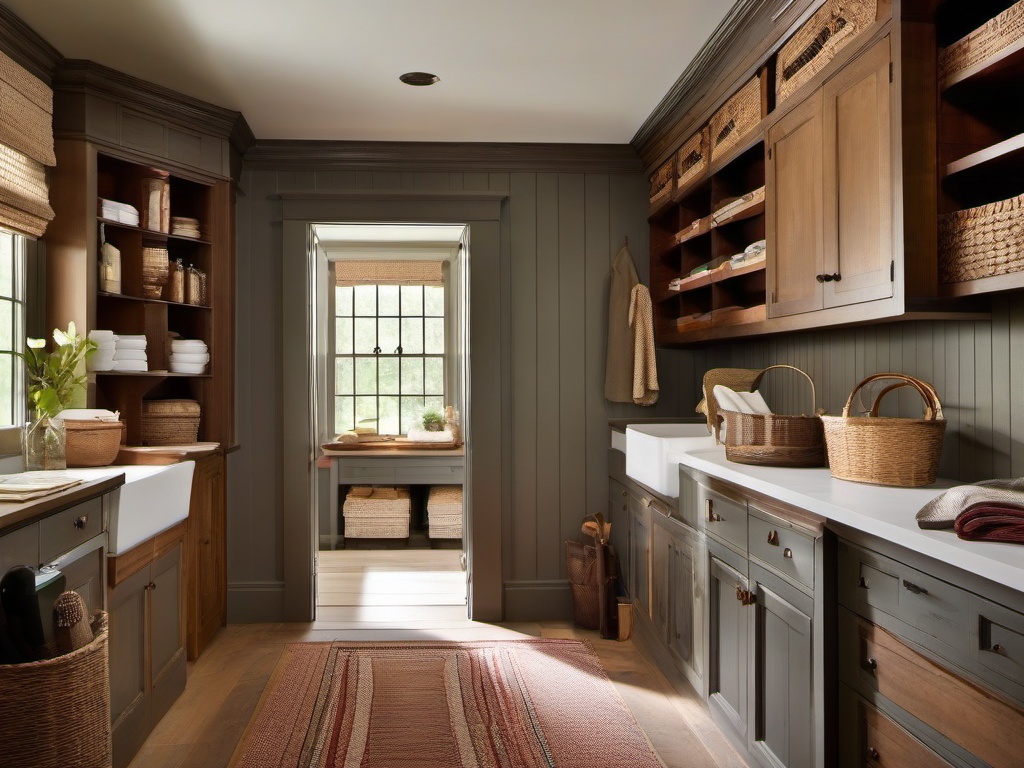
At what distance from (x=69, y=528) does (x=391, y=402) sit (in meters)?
4.14

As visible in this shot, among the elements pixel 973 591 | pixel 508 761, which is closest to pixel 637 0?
pixel 973 591

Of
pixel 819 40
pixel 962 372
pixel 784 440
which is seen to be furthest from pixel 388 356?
pixel 962 372

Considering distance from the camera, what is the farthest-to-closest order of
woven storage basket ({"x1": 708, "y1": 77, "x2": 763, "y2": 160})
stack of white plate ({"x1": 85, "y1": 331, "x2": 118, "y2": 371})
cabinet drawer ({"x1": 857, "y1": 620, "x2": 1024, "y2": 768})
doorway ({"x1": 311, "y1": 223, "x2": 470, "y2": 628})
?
doorway ({"x1": 311, "y1": 223, "x2": 470, "y2": 628})
stack of white plate ({"x1": 85, "y1": 331, "x2": 118, "y2": 371})
woven storage basket ({"x1": 708, "y1": 77, "x2": 763, "y2": 160})
cabinet drawer ({"x1": 857, "y1": 620, "x2": 1024, "y2": 768})

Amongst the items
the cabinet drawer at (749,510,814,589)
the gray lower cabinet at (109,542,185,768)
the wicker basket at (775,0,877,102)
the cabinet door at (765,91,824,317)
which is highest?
the wicker basket at (775,0,877,102)

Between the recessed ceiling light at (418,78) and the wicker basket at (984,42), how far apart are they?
2.01 m

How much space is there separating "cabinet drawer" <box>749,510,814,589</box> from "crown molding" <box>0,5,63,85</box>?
307 cm

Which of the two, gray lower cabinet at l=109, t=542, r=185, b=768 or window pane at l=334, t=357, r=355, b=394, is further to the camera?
window pane at l=334, t=357, r=355, b=394

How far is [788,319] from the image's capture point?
253 centimetres

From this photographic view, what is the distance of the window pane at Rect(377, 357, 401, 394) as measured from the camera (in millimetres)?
6215

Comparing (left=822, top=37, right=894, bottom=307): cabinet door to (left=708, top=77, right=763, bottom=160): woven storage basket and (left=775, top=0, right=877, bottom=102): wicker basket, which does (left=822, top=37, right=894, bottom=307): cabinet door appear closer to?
(left=775, top=0, right=877, bottom=102): wicker basket

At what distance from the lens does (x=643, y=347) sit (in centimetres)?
399

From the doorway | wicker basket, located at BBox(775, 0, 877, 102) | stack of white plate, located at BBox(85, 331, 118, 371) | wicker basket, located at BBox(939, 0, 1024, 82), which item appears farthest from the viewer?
the doorway

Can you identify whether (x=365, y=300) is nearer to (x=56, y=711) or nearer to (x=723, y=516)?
(x=723, y=516)

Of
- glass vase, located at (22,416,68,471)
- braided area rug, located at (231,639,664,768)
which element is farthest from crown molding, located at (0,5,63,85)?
braided area rug, located at (231,639,664,768)
